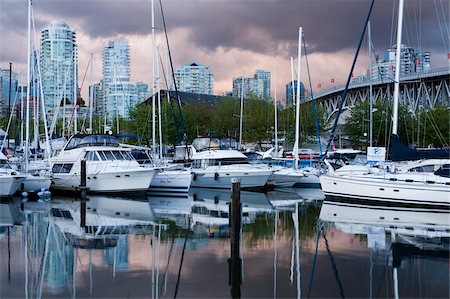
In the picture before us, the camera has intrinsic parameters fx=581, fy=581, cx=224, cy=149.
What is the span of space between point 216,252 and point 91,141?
67.6 feet

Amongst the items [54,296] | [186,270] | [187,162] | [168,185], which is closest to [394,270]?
[186,270]

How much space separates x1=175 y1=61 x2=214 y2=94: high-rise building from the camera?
161m

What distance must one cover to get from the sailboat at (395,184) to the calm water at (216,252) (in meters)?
0.87

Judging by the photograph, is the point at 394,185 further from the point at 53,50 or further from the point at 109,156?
the point at 53,50

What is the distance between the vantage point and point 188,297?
12469 mm

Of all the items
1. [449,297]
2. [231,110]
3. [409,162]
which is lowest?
[449,297]

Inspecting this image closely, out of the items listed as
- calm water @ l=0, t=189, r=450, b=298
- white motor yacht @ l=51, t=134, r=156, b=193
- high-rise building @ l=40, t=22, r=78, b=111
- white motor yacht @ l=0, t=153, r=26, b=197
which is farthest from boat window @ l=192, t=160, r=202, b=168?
high-rise building @ l=40, t=22, r=78, b=111

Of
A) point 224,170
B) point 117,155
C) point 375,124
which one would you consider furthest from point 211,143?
point 375,124

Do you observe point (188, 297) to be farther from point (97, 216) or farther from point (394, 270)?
point (97, 216)

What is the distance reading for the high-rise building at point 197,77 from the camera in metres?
161

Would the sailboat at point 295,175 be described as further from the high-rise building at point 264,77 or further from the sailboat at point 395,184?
the high-rise building at point 264,77

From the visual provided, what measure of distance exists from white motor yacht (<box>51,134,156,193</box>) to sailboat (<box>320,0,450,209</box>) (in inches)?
431

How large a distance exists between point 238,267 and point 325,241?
4.96 metres

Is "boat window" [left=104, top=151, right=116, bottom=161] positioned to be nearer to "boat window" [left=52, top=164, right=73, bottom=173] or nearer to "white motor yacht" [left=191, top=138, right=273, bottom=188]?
"boat window" [left=52, top=164, right=73, bottom=173]
